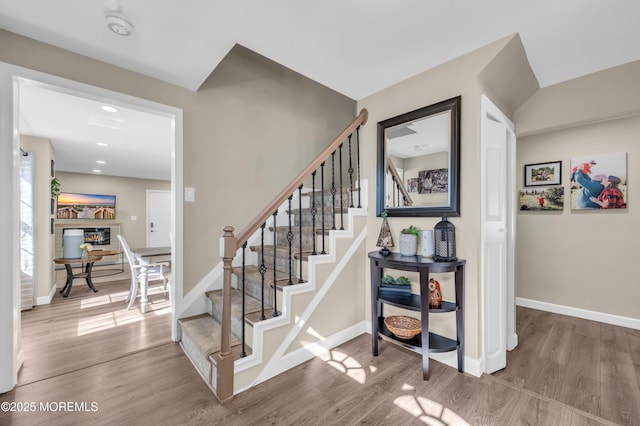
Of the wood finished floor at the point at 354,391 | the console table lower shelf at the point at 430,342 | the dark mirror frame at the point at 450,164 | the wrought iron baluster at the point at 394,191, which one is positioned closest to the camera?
the wood finished floor at the point at 354,391

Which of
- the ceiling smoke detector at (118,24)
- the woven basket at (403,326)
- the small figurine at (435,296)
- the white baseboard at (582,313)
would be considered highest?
the ceiling smoke detector at (118,24)

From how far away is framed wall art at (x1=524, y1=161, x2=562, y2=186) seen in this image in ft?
11.3

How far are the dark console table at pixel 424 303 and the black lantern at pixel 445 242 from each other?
0.07 m

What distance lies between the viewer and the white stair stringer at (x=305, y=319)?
73.5 inches

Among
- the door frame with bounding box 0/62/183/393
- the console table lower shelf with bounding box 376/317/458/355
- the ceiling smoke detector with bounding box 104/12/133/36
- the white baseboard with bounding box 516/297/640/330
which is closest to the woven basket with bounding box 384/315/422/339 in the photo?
the console table lower shelf with bounding box 376/317/458/355

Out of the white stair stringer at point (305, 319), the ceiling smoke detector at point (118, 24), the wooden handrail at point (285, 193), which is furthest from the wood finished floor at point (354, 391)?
the ceiling smoke detector at point (118, 24)

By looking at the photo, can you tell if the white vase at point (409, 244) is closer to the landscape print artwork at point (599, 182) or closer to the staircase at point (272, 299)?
the staircase at point (272, 299)

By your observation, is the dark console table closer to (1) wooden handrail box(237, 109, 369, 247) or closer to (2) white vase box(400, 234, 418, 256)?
(2) white vase box(400, 234, 418, 256)

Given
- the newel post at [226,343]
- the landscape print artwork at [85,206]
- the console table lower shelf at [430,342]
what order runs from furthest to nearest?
the landscape print artwork at [85,206]
the console table lower shelf at [430,342]
the newel post at [226,343]

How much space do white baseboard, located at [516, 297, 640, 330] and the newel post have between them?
3841 mm

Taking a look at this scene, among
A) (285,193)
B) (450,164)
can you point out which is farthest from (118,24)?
(450,164)

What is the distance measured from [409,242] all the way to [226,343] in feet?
4.90

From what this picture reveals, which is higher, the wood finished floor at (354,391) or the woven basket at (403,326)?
the woven basket at (403,326)

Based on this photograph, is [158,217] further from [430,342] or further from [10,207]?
[430,342]
